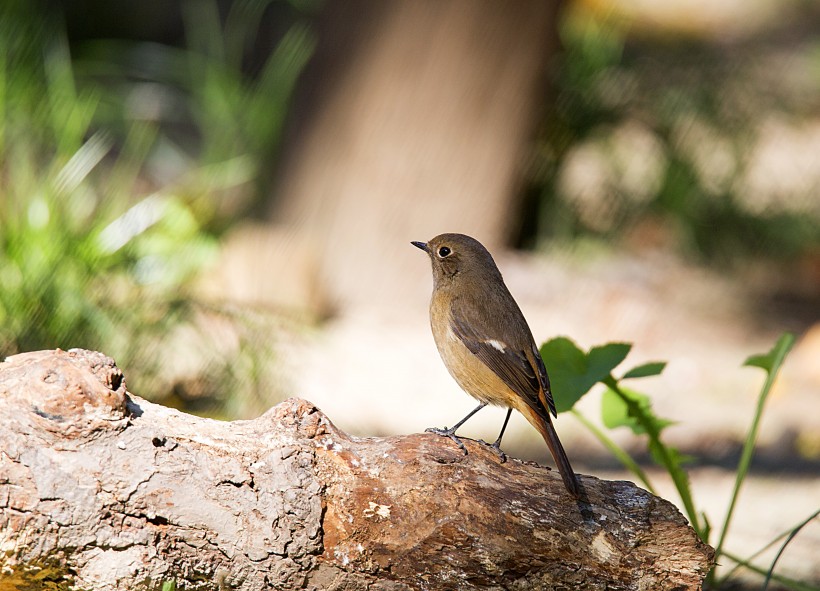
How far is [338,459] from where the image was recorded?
2.46m

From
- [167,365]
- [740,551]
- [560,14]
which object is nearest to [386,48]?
[560,14]

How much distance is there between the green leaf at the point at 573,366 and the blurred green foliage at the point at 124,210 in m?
2.01

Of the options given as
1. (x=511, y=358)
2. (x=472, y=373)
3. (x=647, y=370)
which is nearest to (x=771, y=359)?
(x=647, y=370)

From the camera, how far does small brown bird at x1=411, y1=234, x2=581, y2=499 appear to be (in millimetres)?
2988

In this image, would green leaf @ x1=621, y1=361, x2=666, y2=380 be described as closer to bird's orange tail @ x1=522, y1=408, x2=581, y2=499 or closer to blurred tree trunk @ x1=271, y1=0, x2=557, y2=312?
bird's orange tail @ x1=522, y1=408, x2=581, y2=499

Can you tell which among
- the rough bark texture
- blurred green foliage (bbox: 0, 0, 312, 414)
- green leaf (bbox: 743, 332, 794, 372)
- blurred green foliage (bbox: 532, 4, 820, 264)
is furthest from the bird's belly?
blurred green foliage (bbox: 532, 4, 820, 264)

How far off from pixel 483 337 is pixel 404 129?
3321mm

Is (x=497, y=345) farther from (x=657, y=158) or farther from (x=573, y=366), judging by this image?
(x=657, y=158)

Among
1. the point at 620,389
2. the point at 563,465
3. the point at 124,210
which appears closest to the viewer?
the point at 563,465

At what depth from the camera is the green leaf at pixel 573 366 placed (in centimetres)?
284

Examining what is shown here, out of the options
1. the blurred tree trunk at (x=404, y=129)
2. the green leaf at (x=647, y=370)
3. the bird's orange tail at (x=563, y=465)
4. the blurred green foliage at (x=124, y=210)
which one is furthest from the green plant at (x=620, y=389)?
the blurred tree trunk at (x=404, y=129)

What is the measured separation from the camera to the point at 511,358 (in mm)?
3061

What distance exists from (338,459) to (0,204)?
10.4ft

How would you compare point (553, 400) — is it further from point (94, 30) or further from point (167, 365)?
point (94, 30)
